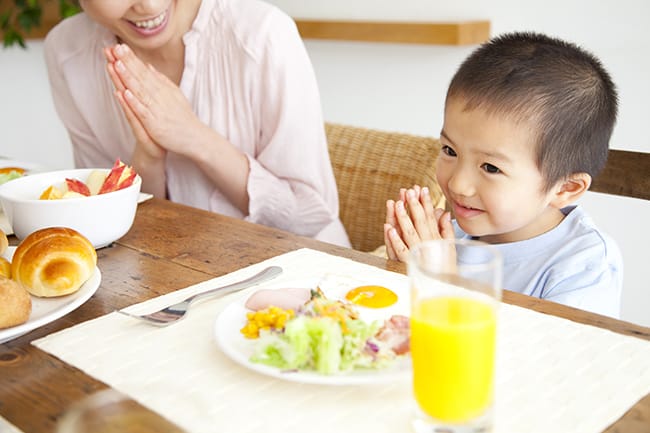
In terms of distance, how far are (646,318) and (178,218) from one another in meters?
1.83

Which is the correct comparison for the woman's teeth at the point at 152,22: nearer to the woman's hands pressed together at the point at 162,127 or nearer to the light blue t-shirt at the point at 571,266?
the woman's hands pressed together at the point at 162,127

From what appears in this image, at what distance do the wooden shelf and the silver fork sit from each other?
1975 mm

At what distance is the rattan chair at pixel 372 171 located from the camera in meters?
1.61

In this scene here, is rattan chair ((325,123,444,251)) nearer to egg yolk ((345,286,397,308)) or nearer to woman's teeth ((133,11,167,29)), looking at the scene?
woman's teeth ((133,11,167,29))

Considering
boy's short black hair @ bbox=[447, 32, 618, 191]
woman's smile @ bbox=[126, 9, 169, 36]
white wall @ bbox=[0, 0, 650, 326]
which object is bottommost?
white wall @ bbox=[0, 0, 650, 326]

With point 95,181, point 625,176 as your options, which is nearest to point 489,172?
point 625,176

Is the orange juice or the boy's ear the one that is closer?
the orange juice

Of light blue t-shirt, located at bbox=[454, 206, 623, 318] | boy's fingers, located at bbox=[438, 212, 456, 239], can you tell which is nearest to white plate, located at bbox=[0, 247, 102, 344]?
boy's fingers, located at bbox=[438, 212, 456, 239]

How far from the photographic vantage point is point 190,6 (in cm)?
163

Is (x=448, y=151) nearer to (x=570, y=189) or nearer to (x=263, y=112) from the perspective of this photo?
(x=570, y=189)

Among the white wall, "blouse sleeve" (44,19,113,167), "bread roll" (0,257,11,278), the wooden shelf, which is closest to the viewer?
"bread roll" (0,257,11,278)

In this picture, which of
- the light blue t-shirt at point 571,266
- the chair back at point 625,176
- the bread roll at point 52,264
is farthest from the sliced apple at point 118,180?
the chair back at point 625,176

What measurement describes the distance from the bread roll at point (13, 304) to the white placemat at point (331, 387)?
0.03m

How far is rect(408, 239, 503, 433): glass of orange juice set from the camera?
564 millimetres
